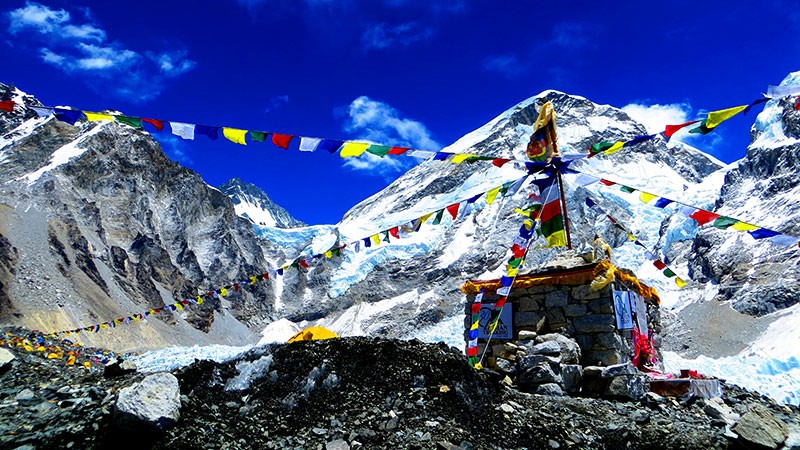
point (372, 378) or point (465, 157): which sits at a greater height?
A: point (465, 157)

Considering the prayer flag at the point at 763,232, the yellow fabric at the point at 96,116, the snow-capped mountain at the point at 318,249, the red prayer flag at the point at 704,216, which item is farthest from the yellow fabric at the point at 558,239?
the snow-capped mountain at the point at 318,249

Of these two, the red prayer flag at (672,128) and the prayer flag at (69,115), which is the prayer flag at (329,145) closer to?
the prayer flag at (69,115)

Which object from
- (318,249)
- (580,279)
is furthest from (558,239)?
(318,249)

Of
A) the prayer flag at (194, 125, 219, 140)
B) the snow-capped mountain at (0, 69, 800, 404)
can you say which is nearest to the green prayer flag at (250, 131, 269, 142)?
the prayer flag at (194, 125, 219, 140)

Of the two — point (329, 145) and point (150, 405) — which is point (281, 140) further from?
point (150, 405)

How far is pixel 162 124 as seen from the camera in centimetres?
809

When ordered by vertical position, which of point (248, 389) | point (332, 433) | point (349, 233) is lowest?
point (332, 433)

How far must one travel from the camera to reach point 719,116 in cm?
742

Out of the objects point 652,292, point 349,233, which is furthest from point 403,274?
point 652,292

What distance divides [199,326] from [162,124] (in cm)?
9175

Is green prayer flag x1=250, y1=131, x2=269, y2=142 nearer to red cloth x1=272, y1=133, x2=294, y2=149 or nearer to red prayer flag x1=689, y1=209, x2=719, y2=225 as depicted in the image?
red cloth x1=272, y1=133, x2=294, y2=149

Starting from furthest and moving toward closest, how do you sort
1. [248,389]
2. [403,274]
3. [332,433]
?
[403,274] < [248,389] < [332,433]

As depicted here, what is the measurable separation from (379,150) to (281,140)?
174cm

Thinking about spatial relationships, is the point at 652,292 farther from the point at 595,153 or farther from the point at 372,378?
the point at 372,378
